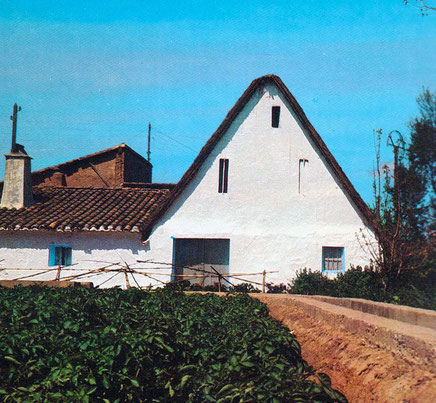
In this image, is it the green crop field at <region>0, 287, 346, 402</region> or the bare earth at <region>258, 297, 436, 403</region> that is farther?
the green crop field at <region>0, 287, 346, 402</region>

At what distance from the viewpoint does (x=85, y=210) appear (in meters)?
18.0

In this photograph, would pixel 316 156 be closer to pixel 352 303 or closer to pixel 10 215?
pixel 352 303

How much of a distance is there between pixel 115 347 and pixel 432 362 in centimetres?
269

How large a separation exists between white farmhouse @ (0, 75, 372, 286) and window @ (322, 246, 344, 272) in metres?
0.03

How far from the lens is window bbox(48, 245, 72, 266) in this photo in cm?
1702

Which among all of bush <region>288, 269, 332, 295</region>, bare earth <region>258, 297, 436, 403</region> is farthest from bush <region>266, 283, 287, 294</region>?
bare earth <region>258, 297, 436, 403</region>

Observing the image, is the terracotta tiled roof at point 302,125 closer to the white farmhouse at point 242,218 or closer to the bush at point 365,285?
the white farmhouse at point 242,218

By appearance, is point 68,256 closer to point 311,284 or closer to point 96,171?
point 311,284

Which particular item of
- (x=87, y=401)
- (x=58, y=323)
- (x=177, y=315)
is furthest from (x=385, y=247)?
(x=87, y=401)

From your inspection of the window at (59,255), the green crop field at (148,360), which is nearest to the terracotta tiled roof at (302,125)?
the window at (59,255)

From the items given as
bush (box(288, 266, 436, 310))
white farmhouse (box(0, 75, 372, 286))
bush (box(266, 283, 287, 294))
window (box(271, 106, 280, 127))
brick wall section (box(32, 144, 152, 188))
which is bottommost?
bush (box(266, 283, 287, 294))

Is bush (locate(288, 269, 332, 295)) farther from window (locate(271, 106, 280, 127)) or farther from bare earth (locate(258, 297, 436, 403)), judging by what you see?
bare earth (locate(258, 297, 436, 403))

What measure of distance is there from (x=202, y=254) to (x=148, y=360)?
12.5 m

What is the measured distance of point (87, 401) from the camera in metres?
3.80
